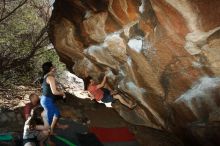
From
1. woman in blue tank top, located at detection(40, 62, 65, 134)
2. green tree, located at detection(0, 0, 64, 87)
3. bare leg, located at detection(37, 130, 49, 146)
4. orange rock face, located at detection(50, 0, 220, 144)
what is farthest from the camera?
green tree, located at detection(0, 0, 64, 87)

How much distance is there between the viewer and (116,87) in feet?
36.9

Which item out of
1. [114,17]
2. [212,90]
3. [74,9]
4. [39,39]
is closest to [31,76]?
[39,39]

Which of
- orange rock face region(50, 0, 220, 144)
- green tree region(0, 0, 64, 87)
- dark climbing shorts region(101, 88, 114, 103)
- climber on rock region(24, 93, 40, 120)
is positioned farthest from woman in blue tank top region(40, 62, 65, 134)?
green tree region(0, 0, 64, 87)

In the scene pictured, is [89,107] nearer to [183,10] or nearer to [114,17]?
[114,17]

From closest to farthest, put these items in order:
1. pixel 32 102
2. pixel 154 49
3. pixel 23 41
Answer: pixel 32 102
pixel 154 49
pixel 23 41

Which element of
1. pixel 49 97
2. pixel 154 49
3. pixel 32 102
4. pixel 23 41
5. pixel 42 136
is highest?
pixel 23 41

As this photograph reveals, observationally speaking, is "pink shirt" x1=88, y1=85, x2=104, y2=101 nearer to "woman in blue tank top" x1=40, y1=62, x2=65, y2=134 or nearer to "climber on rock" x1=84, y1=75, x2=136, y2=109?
"climber on rock" x1=84, y1=75, x2=136, y2=109

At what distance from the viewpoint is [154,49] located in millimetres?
8391

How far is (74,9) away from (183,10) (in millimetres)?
4869

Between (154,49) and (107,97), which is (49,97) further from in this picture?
(107,97)

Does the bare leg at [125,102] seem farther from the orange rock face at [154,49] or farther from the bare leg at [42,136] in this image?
the bare leg at [42,136]

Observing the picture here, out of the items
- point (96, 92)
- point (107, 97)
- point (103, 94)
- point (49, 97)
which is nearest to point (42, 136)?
point (49, 97)

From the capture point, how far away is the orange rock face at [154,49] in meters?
7.36

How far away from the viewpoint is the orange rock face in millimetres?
7355
